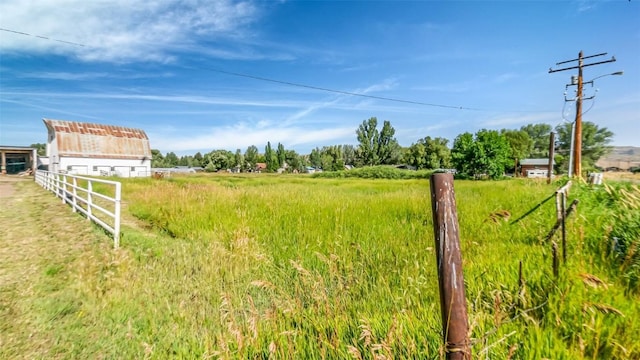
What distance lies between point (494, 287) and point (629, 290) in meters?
1.32

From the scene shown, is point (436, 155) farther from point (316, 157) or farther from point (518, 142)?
point (316, 157)

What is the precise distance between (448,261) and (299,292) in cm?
229

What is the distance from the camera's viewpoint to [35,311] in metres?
3.14

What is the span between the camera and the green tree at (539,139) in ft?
274

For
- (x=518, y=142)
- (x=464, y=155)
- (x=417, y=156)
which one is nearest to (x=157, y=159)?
(x=417, y=156)

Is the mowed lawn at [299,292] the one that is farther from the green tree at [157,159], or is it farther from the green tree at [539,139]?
the green tree at [157,159]

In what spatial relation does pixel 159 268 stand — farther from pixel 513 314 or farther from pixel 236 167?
pixel 236 167

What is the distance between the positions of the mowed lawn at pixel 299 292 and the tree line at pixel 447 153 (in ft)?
77.5

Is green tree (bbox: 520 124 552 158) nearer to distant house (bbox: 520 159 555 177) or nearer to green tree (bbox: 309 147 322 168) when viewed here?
distant house (bbox: 520 159 555 177)

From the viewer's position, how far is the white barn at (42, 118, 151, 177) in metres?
34.3

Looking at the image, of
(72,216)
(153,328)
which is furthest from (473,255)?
(72,216)

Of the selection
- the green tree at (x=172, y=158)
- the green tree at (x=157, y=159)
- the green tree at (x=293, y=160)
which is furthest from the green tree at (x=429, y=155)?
the green tree at (x=172, y=158)

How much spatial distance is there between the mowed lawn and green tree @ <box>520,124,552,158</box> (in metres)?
99.6

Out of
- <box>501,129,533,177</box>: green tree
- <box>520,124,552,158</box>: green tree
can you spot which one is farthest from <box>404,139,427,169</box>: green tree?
<box>520,124,552,158</box>: green tree
